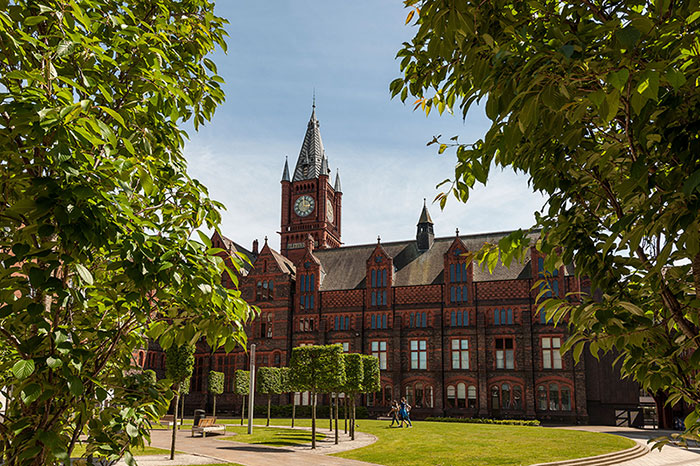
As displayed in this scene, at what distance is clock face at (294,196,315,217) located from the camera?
69.6 m

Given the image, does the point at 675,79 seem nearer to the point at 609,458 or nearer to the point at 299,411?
the point at 609,458

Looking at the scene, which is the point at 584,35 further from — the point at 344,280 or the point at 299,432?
the point at 344,280

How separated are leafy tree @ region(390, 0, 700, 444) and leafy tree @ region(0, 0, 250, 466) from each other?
6.40ft

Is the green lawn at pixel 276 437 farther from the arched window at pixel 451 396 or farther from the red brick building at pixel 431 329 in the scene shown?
the arched window at pixel 451 396

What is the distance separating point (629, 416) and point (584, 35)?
42.7 meters

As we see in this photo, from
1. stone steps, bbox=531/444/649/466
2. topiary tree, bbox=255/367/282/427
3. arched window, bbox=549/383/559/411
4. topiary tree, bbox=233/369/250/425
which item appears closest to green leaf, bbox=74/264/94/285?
stone steps, bbox=531/444/649/466

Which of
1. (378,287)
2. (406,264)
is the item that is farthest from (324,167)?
(378,287)

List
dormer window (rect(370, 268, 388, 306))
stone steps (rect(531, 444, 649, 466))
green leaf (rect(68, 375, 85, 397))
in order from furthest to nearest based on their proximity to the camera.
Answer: dormer window (rect(370, 268, 388, 306)) → stone steps (rect(531, 444, 649, 466)) → green leaf (rect(68, 375, 85, 397))

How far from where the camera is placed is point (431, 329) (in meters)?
45.3

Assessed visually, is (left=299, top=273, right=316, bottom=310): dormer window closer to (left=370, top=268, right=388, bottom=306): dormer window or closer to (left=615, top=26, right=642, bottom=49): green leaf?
(left=370, top=268, right=388, bottom=306): dormer window

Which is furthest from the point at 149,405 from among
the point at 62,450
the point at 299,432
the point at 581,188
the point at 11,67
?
the point at 299,432

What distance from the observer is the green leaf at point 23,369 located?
2.81 metres

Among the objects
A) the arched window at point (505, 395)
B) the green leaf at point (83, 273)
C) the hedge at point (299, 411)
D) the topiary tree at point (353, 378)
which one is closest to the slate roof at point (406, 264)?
the arched window at point (505, 395)

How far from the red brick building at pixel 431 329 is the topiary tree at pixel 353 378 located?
45.2 feet
